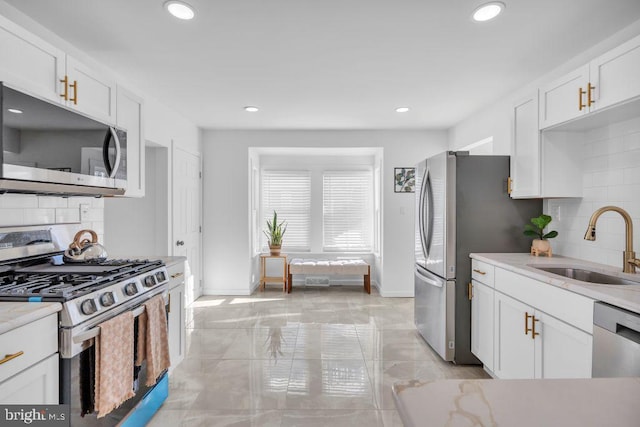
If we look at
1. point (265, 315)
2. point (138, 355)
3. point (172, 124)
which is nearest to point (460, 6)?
point (138, 355)

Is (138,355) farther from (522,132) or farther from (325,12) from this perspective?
(522,132)

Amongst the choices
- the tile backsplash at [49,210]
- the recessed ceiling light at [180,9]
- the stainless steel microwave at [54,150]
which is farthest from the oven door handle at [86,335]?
the recessed ceiling light at [180,9]

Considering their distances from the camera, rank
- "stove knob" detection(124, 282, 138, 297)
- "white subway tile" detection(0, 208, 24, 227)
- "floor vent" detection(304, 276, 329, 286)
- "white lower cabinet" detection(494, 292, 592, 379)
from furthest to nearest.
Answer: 1. "floor vent" detection(304, 276, 329, 286)
2. "white subway tile" detection(0, 208, 24, 227)
3. "stove knob" detection(124, 282, 138, 297)
4. "white lower cabinet" detection(494, 292, 592, 379)

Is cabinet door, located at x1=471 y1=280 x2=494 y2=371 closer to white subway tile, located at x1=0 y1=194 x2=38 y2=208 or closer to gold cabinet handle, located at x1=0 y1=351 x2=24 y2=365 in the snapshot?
gold cabinet handle, located at x1=0 y1=351 x2=24 y2=365

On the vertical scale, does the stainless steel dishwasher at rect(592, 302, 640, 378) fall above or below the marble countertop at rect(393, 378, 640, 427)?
below

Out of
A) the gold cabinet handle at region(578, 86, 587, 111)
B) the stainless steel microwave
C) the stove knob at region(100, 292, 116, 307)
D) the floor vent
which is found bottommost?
the floor vent

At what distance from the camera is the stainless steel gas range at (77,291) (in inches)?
55.5

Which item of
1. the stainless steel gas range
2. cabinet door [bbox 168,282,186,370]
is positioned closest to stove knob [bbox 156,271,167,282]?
the stainless steel gas range

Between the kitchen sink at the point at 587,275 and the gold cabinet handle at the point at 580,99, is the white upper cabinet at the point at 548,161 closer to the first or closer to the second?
the gold cabinet handle at the point at 580,99

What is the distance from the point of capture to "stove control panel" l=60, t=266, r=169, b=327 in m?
1.41

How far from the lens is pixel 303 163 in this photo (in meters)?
5.93

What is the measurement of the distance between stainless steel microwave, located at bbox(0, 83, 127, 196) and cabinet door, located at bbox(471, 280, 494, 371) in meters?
2.71

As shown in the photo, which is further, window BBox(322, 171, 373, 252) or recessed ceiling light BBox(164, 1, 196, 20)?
window BBox(322, 171, 373, 252)

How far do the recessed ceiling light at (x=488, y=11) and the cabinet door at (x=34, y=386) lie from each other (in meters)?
2.70
